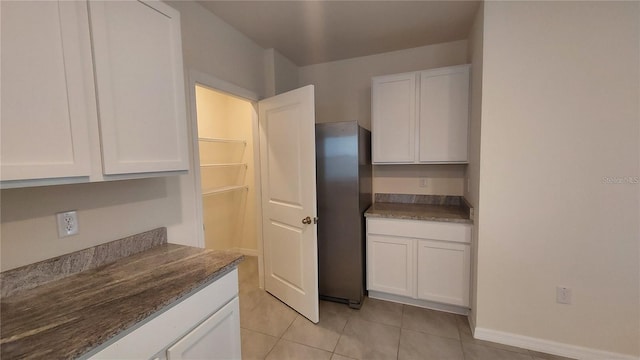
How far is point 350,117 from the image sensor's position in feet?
10.1

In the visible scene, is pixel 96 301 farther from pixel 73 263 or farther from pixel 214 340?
pixel 214 340

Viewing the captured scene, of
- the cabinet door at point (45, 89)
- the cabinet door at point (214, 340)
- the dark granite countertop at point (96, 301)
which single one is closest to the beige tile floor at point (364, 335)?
the cabinet door at point (214, 340)

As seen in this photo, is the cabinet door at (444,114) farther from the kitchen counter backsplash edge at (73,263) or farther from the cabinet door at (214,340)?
the kitchen counter backsplash edge at (73,263)

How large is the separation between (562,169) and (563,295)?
2.76 feet

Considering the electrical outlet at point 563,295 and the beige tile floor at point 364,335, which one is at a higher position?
the electrical outlet at point 563,295

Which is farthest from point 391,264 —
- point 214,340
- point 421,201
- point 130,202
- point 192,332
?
point 130,202

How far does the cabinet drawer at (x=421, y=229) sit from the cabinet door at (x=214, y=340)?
1.42 metres

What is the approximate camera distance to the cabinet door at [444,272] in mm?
2172

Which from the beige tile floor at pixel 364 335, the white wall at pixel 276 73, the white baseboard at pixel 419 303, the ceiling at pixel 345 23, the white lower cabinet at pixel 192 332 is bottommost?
the beige tile floor at pixel 364 335

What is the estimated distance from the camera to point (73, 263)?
1214mm

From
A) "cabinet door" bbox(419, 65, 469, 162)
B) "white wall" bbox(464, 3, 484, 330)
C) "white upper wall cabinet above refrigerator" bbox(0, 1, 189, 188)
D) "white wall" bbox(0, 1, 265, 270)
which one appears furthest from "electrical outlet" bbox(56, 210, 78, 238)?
"cabinet door" bbox(419, 65, 469, 162)

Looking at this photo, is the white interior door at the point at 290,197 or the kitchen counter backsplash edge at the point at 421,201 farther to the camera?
the kitchen counter backsplash edge at the point at 421,201

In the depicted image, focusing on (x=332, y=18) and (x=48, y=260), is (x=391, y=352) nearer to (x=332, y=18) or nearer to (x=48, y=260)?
(x=48, y=260)

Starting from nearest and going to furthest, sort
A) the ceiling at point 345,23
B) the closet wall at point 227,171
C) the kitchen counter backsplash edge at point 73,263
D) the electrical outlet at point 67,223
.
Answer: the kitchen counter backsplash edge at point 73,263, the electrical outlet at point 67,223, the ceiling at point 345,23, the closet wall at point 227,171
